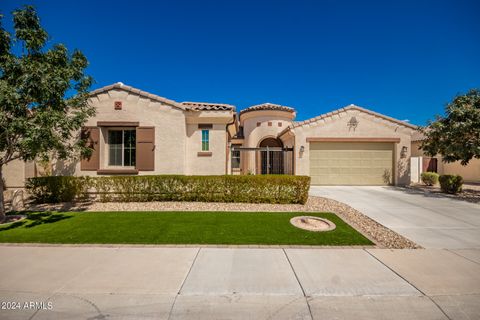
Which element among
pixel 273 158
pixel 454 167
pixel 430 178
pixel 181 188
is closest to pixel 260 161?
pixel 273 158

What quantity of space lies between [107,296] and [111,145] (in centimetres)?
874

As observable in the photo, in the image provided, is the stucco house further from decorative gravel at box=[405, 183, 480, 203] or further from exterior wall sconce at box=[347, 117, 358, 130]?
decorative gravel at box=[405, 183, 480, 203]

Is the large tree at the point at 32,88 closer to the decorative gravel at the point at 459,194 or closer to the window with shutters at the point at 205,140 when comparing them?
the window with shutters at the point at 205,140

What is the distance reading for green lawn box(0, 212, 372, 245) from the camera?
480 cm

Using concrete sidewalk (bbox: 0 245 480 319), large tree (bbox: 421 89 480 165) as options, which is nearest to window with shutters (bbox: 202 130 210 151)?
concrete sidewalk (bbox: 0 245 480 319)

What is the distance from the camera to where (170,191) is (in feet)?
27.3

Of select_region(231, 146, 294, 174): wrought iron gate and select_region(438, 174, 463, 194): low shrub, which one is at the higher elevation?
select_region(231, 146, 294, 174): wrought iron gate

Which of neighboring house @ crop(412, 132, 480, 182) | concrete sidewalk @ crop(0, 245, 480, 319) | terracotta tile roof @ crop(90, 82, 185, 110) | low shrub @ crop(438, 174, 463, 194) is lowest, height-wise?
concrete sidewalk @ crop(0, 245, 480, 319)

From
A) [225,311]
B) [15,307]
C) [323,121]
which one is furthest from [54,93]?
[323,121]

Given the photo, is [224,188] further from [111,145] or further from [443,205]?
[443,205]

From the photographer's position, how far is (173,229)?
543cm

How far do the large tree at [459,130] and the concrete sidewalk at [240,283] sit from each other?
9436 millimetres

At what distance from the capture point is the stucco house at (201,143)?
9.70m

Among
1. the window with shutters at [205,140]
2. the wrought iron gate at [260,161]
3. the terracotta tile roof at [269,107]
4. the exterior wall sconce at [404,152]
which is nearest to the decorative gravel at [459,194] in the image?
the exterior wall sconce at [404,152]
